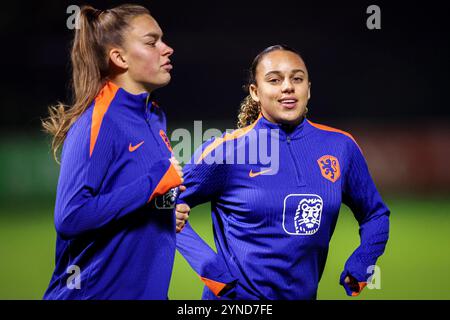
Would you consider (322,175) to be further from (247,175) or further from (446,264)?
(446,264)

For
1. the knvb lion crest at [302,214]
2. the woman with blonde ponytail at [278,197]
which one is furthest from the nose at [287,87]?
the knvb lion crest at [302,214]

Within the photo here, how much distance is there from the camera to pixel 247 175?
2.82 metres

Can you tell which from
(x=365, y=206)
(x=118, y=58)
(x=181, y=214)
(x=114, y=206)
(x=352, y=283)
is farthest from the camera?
(x=365, y=206)

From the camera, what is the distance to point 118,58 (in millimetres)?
2367

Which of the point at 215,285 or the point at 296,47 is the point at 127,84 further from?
the point at 296,47

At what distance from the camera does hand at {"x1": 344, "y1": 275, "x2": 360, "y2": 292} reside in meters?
2.79

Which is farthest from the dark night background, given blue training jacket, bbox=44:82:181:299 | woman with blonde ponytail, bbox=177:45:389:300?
blue training jacket, bbox=44:82:181:299

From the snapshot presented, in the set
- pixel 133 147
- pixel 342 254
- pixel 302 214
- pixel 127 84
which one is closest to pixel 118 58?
pixel 127 84

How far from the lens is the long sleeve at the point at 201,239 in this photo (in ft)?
8.98

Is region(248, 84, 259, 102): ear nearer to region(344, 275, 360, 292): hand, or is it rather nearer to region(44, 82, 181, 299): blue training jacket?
region(44, 82, 181, 299): blue training jacket

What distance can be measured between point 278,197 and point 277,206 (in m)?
0.04

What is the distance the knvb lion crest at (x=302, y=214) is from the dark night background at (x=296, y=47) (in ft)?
23.9

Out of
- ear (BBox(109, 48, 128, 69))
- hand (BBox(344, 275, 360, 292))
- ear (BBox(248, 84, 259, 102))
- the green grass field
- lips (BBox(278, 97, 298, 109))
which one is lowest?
the green grass field

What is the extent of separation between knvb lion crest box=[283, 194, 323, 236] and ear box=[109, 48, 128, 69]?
0.88 m
